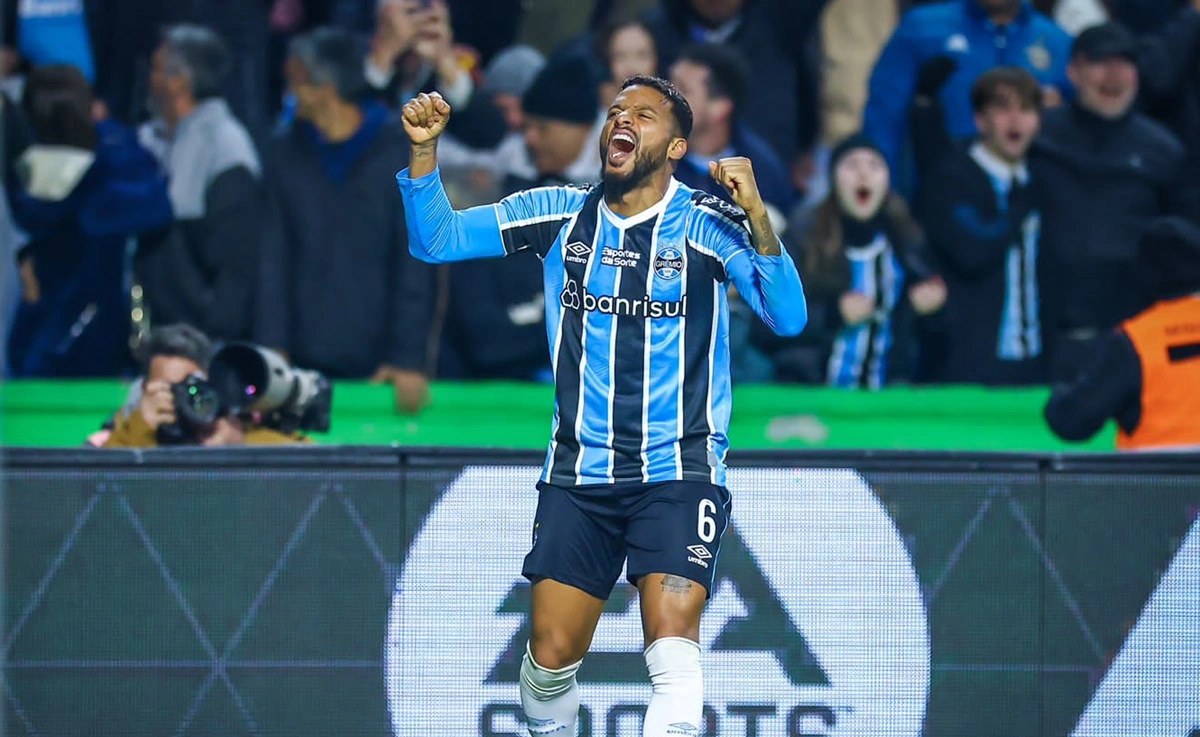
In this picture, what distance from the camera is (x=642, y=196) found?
214 inches

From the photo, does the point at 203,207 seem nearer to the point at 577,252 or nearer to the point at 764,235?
the point at 577,252

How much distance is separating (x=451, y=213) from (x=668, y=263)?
630mm

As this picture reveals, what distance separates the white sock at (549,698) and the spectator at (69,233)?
3.66 meters

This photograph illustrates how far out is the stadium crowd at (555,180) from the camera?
8195 mm

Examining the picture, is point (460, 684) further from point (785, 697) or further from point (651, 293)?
point (651, 293)

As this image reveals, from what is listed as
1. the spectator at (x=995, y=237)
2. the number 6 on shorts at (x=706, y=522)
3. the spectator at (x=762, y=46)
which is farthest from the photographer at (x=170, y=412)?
the spectator at (x=995, y=237)

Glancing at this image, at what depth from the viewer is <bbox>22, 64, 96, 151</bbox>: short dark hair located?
8359mm

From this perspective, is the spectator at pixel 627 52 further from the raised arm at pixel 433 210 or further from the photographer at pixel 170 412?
the raised arm at pixel 433 210

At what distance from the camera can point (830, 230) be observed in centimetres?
823

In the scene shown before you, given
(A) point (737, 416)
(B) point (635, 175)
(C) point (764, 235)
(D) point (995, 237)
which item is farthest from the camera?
(D) point (995, 237)

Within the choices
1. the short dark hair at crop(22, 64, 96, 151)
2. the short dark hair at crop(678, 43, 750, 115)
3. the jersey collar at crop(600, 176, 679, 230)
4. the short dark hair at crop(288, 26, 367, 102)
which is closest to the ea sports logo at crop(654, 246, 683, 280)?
the jersey collar at crop(600, 176, 679, 230)

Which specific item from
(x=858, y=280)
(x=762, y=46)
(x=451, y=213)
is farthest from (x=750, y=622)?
(x=762, y=46)

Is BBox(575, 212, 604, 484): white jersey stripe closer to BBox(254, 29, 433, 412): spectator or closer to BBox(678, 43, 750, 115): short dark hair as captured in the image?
BBox(254, 29, 433, 412): spectator

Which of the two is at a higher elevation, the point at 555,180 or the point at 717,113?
the point at 717,113
